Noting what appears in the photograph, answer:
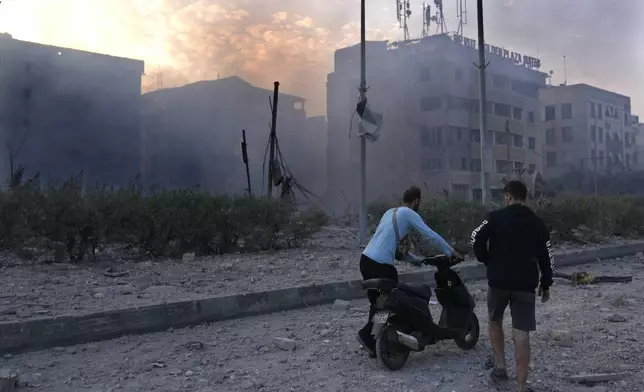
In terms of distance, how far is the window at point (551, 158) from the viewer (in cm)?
4900

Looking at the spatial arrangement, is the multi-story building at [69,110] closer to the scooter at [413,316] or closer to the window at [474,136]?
the window at [474,136]

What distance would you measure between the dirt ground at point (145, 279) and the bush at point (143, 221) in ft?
0.97

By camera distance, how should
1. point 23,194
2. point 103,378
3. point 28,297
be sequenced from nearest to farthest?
point 103,378, point 28,297, point 23,194

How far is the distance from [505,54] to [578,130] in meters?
10.7

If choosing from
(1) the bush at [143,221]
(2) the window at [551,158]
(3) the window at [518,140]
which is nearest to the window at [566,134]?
(2) the window at [551,158]

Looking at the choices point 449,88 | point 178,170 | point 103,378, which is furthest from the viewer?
point 449,88

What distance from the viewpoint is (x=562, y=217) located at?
11.0 m

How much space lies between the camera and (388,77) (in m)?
38.4

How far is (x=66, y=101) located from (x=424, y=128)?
21.5 metres

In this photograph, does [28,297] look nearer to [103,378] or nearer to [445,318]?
[103,378]

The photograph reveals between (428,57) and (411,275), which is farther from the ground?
(428,57)

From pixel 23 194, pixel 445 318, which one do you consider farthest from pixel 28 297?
pixel 445 318

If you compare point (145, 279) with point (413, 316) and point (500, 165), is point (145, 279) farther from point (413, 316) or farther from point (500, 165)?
point (500, 165)

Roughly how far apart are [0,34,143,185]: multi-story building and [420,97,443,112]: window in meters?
18.2
